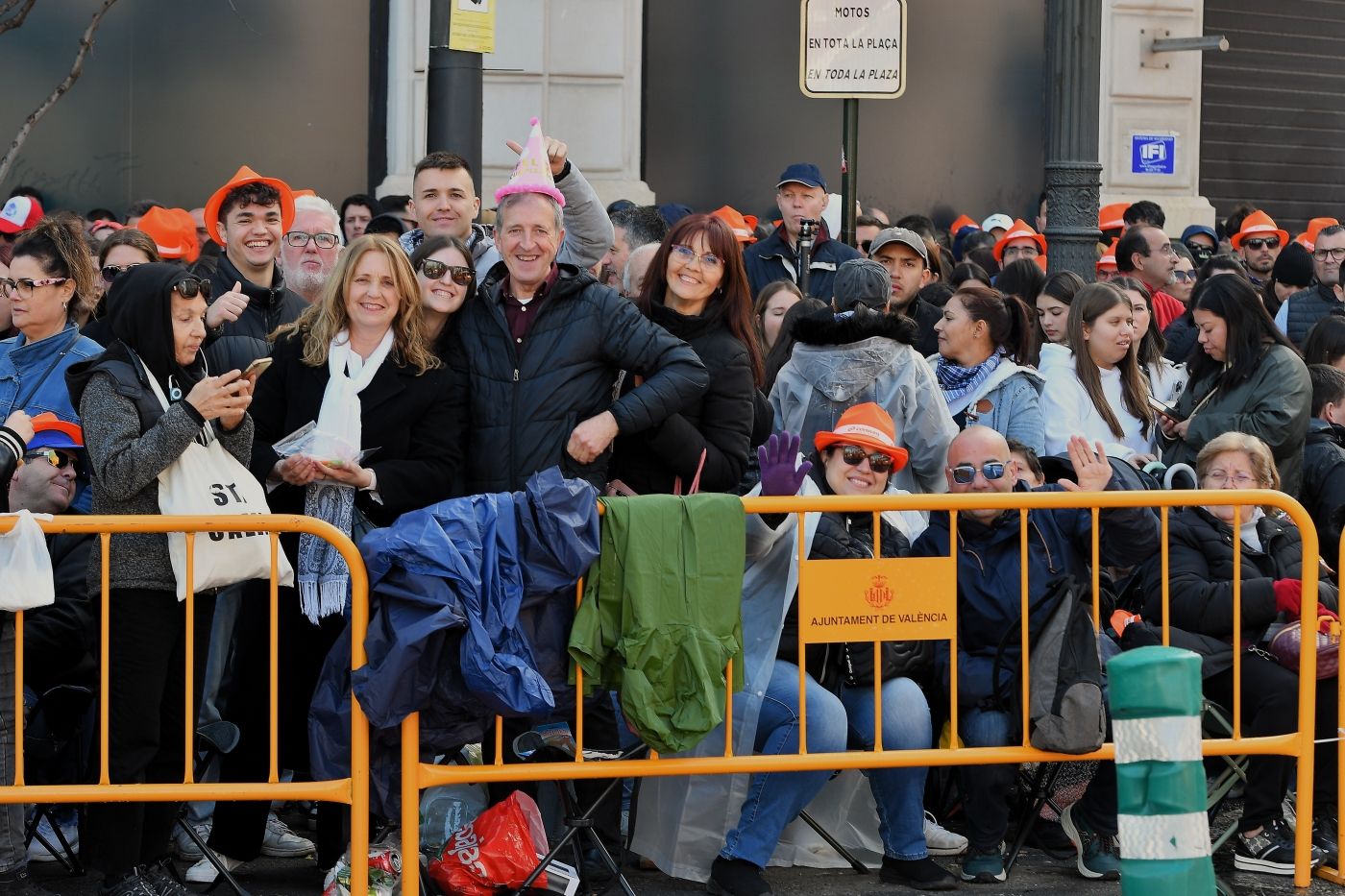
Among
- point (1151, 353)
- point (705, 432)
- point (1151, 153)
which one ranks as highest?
point (1151, 153)

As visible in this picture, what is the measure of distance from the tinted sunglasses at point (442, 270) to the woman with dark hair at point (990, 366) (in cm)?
226

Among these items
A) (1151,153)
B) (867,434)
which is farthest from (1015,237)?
(867,434)

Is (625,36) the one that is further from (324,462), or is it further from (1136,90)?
(324,462)

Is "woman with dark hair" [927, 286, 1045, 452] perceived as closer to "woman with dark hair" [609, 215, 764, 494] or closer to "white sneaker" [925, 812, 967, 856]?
"woman with dark hair" [609, 215, 764, 494]

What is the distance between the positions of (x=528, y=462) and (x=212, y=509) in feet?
3.70

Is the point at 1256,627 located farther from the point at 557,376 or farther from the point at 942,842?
the point at 557,376

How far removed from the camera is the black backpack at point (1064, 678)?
6.09m

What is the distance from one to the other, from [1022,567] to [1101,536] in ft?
1.54

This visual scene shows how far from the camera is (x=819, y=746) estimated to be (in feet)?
20.2

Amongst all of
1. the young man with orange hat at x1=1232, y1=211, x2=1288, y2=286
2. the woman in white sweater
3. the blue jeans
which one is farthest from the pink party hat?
the young man with orange hat at x1=1232, y1=211, x2=1288, y2=286

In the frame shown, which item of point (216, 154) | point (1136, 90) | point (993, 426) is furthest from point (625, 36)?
point (993, 426)

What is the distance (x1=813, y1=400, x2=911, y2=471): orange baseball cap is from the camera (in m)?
6.42

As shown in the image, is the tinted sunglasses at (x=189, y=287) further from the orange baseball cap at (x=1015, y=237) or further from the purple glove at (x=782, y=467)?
the orange baseball cap at (x=1015, y=237)

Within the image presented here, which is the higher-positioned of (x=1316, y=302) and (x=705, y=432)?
(x=1316, y=302)
